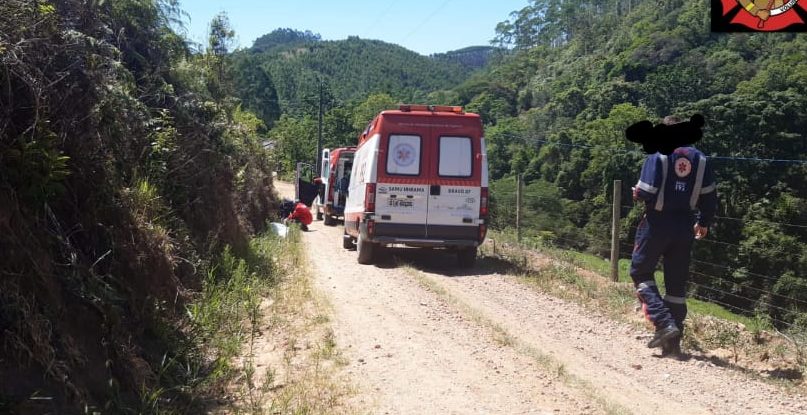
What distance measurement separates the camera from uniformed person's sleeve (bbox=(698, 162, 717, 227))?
5.42 meters

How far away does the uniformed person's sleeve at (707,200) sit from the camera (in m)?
5.42

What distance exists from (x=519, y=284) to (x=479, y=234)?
1.68m

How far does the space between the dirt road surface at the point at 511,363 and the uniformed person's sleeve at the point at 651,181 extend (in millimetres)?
1430

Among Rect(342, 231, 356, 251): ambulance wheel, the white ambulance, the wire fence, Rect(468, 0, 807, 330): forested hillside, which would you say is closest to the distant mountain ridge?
Rect(468, 0, 807, 330): forested hillside

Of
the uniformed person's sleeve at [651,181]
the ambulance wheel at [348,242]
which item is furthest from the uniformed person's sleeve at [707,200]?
the ambulance wheel at [348,242]

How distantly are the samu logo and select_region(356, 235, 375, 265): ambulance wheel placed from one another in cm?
618

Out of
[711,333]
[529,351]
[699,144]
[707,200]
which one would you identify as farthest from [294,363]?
[699,144]

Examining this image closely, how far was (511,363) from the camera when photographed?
506 centimetres

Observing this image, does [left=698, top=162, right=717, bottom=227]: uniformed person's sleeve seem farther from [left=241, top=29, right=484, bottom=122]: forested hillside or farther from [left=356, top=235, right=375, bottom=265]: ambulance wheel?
[left=241, top=29, right=484, bottom=122]: forested hillside

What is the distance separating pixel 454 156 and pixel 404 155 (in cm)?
86

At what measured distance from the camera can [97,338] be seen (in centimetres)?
382

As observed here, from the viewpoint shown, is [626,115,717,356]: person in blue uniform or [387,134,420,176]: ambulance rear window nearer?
[626,115,717,356]: person in blue uniform

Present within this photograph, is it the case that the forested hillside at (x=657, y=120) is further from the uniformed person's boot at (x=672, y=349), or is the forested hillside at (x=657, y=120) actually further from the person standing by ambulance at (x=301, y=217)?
the person standing by ambulance at (x=301, y=217)

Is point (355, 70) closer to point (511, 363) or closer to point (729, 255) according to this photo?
point (729, 255)
